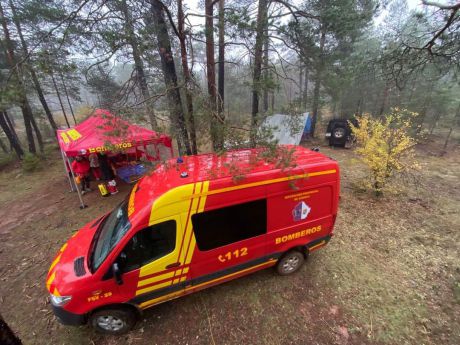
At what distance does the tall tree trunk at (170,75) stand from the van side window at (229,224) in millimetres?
2609

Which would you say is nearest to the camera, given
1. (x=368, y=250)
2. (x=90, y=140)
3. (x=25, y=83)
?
(x=25, y=83)

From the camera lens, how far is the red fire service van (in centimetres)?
266

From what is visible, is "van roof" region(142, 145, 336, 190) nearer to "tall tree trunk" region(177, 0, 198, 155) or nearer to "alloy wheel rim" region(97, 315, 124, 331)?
"tall tree trunk" region(177, 0, 198, 155)

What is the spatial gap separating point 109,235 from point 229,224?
68.3 inches

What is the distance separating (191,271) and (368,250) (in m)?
4.01

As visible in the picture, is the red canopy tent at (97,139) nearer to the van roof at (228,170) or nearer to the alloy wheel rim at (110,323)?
the van roof at (228,170)

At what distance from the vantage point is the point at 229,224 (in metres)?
3.05

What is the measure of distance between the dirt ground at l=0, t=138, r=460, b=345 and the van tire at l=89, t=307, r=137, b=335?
0.16 m

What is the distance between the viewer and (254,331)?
10.2 feet

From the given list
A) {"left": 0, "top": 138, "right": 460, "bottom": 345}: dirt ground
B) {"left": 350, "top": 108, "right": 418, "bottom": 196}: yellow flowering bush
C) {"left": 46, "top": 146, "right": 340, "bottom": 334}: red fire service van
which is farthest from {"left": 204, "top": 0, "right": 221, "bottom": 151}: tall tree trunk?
{"left": 350, "top": 108, "right": 418, "bottom": 196}: yellow flowering bush

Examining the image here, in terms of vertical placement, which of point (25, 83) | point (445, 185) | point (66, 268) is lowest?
point (445, 185)

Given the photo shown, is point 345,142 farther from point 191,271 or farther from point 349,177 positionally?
point 191,271

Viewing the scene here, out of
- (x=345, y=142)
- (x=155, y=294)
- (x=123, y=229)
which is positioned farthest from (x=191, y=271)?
(x=345, y=142)

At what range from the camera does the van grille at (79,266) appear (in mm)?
2674
